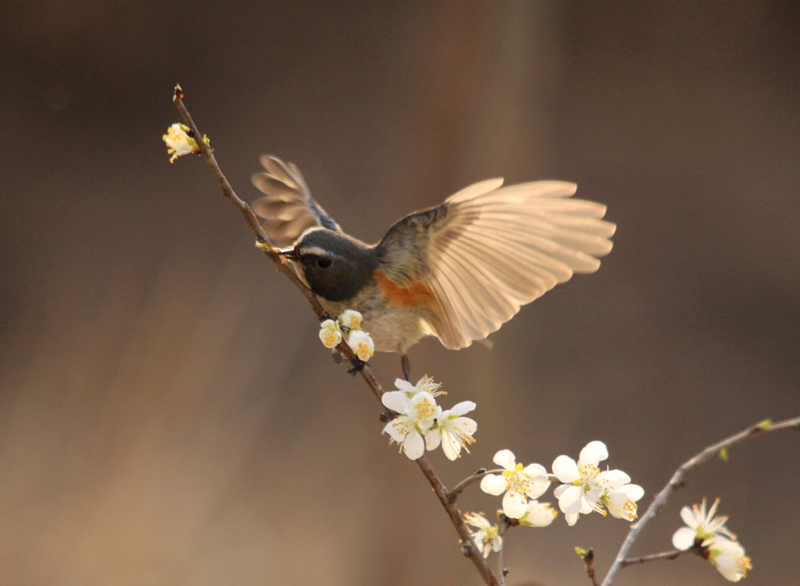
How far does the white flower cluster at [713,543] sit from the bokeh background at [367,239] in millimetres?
1847

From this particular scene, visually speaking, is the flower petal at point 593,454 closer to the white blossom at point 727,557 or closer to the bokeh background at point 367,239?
the white blossom at point 727,557

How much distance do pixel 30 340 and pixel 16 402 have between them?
0.86ft

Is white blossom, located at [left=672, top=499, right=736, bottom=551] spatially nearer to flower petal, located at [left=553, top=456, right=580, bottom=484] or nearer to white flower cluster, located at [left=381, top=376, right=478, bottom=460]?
flower petal, located at [left=553, top=456, right=580, bottom=484]

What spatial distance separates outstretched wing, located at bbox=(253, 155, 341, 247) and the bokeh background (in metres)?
1.14

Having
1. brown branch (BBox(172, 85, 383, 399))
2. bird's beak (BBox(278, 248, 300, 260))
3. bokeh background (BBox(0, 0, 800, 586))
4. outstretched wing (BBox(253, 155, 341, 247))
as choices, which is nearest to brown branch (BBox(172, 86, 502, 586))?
brown branch (BBox(172, 85, 383, 399))

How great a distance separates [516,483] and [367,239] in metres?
2.09

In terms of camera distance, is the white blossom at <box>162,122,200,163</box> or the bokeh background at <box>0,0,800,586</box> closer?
the white blossom at <box>162,122,200,163</box>

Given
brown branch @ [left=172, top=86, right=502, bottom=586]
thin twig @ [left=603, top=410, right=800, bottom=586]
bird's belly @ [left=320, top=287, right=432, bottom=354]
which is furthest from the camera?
bird's belly @ [left=320, top=287, right=432, bottom=354]

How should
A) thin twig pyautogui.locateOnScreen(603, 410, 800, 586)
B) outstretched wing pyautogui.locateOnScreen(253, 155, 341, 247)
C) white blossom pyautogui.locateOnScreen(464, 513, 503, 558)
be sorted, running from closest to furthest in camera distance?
1. thin twig pyautogui.locateOnScreen(603, 410, 800, 586)
2. white blossom pyautogui.locateOnScreen(464, 513, 503, 558)
3. outstretched wing pyautogui.locateOnScreen(253, 155, 341, 247)

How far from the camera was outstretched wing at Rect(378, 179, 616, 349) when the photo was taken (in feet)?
3.05

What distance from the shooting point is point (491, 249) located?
1.06 meters

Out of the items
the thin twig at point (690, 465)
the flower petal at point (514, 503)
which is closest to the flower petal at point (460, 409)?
the flower petal at point (514, 503)

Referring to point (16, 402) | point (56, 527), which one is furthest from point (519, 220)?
point (16, 402)

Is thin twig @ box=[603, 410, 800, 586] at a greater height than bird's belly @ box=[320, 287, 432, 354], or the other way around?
bird's belly @ box=[320, 287, 432, 354]
